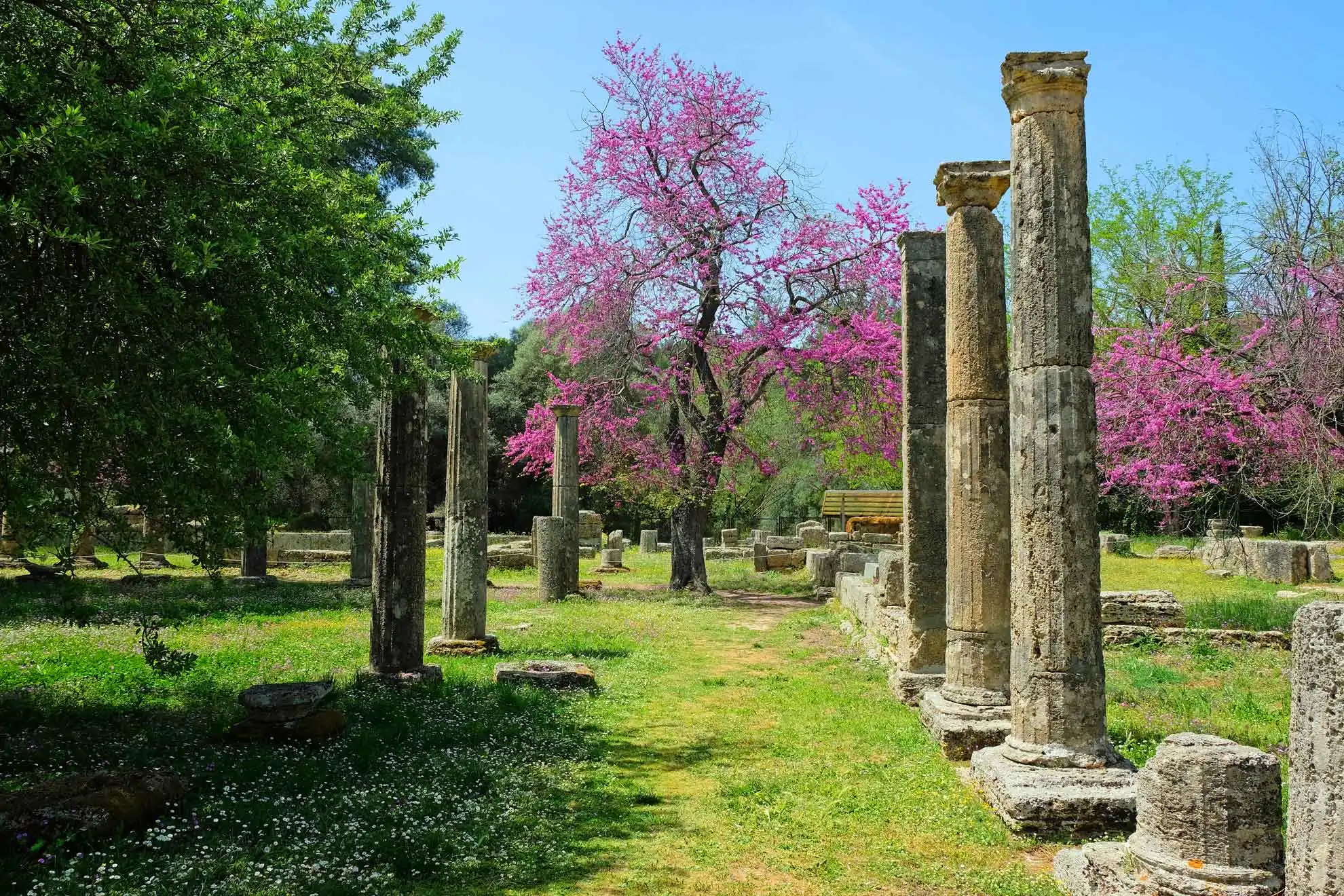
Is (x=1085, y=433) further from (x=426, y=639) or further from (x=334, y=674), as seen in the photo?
(x=426, y=639)

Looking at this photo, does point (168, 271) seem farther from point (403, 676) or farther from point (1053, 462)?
point (1053, 462)

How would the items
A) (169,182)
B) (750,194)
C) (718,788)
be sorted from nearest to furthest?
(169,182) → (718,788) → (750,194)

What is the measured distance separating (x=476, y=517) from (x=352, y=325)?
6.09m

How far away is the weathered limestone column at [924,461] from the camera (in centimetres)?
970

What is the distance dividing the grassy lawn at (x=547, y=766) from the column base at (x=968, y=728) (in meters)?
0.22

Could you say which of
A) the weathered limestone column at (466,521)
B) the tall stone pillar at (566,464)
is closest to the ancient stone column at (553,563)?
the tall stone pillar at (566,464)

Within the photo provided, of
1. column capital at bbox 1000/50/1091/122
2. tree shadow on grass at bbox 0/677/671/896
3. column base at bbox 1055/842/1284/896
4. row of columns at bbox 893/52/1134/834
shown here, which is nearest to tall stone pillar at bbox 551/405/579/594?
tree shadow on grass at bbox 0/677/671/896

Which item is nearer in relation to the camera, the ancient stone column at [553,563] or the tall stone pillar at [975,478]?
the tall stone pillar at [975,478]

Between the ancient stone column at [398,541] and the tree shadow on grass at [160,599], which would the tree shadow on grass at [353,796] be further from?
the tree shadow on grass at [160,599]

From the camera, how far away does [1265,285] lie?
14.4 metres

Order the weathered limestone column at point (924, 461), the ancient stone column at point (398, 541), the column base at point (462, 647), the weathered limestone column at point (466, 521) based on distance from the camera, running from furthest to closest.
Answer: the weathered limestone column at point (466, 521) < the column base at point (462, 647) < the ancient stone column at point (398, 541) < the weathered limestone column at point (924, 461)

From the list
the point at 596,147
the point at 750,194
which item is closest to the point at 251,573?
the point at 596,147

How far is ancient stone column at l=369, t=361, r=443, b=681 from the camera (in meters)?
10.2

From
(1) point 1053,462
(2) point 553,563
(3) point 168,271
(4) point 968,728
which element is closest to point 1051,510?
(1) point 1053,462
